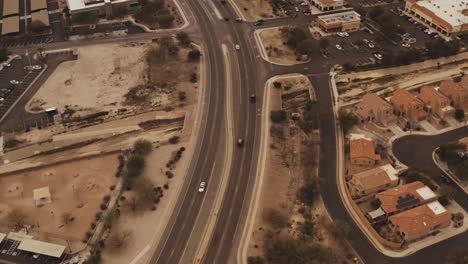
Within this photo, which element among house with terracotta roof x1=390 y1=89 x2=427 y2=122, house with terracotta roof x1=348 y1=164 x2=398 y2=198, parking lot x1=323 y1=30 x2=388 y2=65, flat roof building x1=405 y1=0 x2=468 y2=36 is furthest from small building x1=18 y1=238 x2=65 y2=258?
flat roof building x1=405 y1=0 x2=468 y2=36

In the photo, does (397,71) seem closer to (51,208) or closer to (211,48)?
(211,48)

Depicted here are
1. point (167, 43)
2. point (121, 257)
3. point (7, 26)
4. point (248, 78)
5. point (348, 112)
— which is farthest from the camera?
point (7, 26)

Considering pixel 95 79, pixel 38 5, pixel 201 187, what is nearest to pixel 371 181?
pixel 201 187

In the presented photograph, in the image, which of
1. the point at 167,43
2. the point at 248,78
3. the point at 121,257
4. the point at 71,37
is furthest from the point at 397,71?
the point at 71,37

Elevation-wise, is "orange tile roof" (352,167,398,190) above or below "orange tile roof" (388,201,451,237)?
above

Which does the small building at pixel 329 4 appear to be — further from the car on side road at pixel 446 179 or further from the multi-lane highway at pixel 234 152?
the car on side road at pixel 446 179

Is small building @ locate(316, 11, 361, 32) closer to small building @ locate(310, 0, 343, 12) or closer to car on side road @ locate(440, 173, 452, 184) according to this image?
small building @ locate(310, 0, 343, 12)

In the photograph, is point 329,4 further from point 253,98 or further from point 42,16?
point 42,16

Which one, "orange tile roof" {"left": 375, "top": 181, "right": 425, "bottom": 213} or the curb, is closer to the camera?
"orange tile roof" {"left": 375, "top": 181, "right": 425, "bottom": 213}
